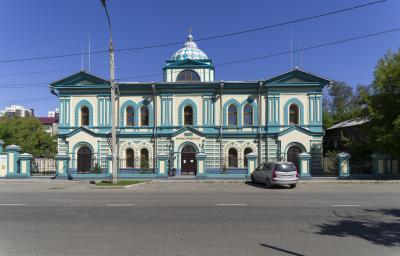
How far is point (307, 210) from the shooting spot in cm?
1116

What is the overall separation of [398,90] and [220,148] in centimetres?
1453

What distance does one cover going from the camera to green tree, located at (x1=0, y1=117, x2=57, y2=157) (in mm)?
44719

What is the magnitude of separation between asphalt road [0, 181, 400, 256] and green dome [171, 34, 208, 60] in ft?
91.7

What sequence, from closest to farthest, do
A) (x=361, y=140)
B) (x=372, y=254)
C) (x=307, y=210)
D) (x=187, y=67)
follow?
(x=372, y=254)
(x=307, y=210)
(x=361, y=140)
(x=187, y=67)

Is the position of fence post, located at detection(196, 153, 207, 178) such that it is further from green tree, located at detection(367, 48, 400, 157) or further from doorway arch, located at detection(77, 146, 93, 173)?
green tree, located at detection(367, 48, 400, 157)

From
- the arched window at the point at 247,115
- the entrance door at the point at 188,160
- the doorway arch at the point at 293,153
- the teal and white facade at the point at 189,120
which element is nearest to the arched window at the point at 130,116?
the teal and white facade at the point at 189,120

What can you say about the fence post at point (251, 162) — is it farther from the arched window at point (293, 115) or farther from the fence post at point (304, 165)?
the arched window at point (293, 115)

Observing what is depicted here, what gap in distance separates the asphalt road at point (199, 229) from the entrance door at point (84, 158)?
65.8 feet

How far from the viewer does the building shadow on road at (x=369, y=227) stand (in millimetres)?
7586

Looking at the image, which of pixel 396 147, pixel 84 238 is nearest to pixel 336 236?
pixel 84 238

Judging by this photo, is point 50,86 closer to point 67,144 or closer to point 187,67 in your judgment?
point 67,144

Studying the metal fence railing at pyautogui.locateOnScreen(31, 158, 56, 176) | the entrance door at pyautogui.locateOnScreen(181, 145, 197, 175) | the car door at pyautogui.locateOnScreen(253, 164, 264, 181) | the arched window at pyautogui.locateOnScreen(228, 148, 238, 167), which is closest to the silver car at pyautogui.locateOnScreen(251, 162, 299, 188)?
the car door at pyautogui.locateOnScreen(253, 164, 264, 181)

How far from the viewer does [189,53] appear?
39.0 m

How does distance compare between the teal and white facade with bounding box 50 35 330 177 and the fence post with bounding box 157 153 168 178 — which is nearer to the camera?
the fence post with bounding box 157 153 168 178
